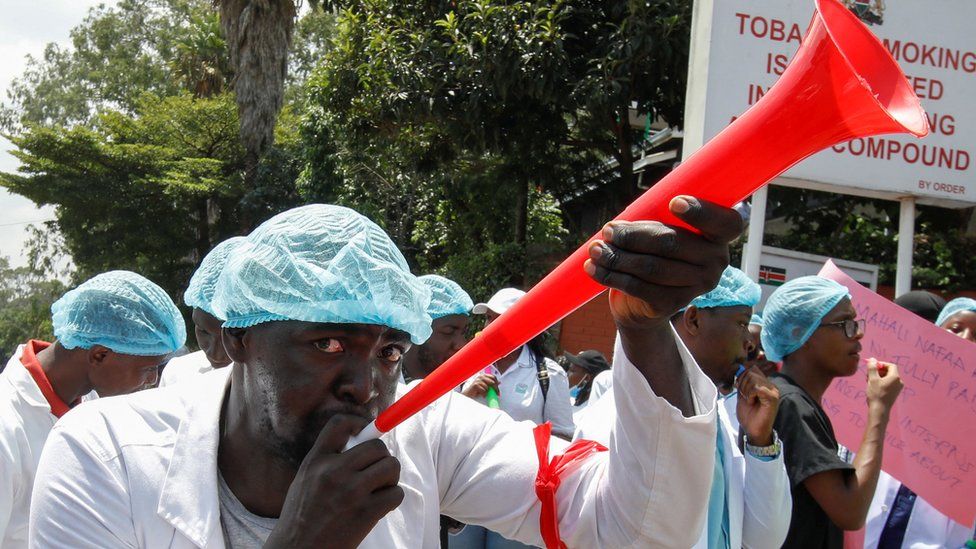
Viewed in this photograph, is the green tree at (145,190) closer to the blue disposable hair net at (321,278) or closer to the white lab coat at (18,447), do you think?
the white lab coat at (18,447)

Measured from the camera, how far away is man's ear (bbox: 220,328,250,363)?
190cm

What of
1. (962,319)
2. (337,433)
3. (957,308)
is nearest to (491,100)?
(957,308)

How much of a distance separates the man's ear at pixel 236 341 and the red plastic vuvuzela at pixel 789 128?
2.01 ft

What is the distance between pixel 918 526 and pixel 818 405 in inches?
42.4

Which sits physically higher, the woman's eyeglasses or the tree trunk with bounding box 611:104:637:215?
the tree trunk with bounding box 611:104:637:215

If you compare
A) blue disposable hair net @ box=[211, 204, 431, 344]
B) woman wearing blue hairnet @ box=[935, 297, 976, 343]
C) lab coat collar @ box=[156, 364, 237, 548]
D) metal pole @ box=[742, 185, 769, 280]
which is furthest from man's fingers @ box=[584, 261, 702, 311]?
metal pole @ box=[742, 185, 769, 280]

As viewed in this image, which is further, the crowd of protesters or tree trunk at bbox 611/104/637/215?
tree trunk at bbox 611/104/637/215

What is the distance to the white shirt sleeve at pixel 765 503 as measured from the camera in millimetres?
3029

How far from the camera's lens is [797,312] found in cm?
364

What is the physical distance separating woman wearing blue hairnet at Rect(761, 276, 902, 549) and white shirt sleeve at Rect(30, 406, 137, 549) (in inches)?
93.2

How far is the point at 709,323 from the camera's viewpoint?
349 cm

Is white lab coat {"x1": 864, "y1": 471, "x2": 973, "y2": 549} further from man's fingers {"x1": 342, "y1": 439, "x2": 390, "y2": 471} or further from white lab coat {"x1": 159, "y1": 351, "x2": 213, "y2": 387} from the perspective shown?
white lab coat {"x1": 159, "y1": 351, "x2": 213, "y2": 387}

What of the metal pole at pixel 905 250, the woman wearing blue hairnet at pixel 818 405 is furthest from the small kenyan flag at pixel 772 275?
the woman wearing blue hairnet at pixel 818 405

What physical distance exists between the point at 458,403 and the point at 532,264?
11.2 metres
